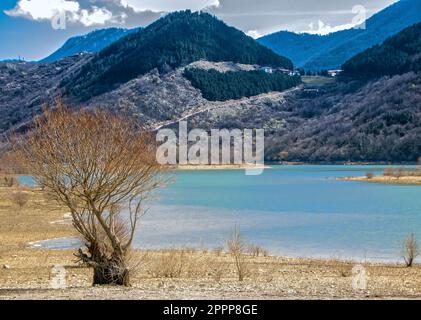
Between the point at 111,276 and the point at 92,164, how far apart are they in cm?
291

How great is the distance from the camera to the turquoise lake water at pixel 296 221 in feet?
103

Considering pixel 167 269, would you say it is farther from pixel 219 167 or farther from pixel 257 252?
pixel 219 167

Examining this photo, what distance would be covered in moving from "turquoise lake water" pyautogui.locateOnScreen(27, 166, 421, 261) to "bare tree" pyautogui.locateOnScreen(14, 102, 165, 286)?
46.6 ft

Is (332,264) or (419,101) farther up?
(419,101)

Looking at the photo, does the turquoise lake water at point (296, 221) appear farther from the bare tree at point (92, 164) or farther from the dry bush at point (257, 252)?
the bare tree at point (92, 164)

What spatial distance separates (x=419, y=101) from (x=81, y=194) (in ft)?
526

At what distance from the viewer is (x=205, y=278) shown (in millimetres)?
19516

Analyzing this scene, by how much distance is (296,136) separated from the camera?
18750cm

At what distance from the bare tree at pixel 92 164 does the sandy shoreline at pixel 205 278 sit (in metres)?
1.00

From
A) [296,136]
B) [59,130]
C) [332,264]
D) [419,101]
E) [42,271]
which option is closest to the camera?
[59,130]
